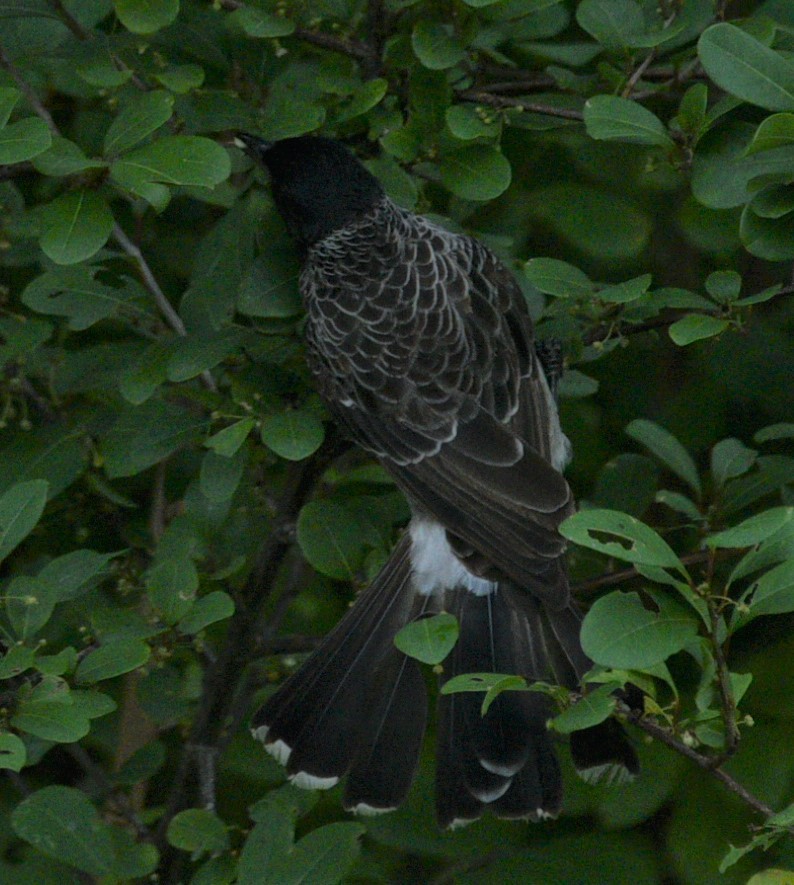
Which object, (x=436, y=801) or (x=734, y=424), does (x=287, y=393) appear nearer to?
(x=436, y=801)

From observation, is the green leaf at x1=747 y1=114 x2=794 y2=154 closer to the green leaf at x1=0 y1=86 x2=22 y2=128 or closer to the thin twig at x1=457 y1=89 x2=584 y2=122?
the thin twig at x1=457 y1=89 x2=584 y2=122

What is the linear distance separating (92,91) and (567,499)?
1.39m

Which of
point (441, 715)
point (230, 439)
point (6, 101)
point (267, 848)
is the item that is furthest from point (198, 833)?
point (6, 101)

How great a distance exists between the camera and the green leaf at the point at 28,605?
210cm

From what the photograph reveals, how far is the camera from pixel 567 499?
2732 millimetres

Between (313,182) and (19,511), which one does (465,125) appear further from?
(19,511)

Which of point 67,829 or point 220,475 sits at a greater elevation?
point 220,475

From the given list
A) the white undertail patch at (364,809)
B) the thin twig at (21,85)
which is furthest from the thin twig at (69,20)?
the white undertail patch at (364,809)

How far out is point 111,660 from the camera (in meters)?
2.09

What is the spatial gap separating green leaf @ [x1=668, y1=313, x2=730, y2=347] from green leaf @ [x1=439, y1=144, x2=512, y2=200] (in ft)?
1.62

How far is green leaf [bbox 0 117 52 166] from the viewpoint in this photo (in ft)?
6.91

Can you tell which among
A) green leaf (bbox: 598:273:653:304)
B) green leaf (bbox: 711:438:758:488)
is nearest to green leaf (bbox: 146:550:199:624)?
green leaf (bbox: 598:273:653:304)

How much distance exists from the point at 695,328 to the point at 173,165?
927 mm

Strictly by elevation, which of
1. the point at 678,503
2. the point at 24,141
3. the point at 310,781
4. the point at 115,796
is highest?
the point at 24,141
